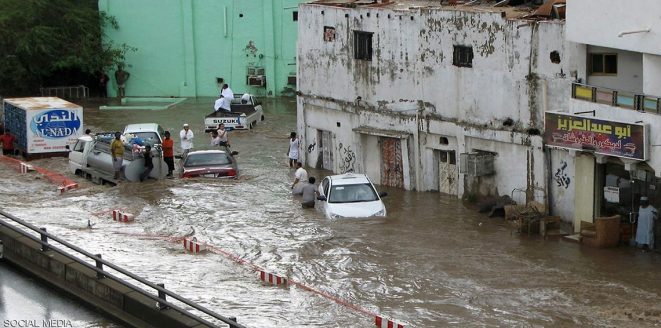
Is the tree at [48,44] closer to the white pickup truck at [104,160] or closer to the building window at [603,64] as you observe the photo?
the white pickup truck at [104,160]

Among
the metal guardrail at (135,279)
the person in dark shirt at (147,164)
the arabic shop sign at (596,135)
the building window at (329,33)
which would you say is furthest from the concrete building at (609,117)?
the person in dark shirt at (147,164)

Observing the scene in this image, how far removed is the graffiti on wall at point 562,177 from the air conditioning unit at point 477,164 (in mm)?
2235

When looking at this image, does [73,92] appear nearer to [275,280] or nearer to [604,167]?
[604,167]

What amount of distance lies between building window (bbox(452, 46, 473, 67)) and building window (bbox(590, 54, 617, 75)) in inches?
155

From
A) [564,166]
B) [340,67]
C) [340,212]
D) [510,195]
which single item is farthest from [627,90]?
[340,67]

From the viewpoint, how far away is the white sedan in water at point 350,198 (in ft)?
89.5

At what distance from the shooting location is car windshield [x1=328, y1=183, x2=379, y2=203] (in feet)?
90.9

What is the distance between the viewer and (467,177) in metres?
30.3

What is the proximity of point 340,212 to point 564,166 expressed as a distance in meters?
4.81

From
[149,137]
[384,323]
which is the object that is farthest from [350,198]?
[149,137]

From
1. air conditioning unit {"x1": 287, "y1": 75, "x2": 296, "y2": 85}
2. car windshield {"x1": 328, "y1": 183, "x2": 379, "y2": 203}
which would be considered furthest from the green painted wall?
car windshield {"x1": 328, "y1": 183, "x2": 379, "y2": 203}

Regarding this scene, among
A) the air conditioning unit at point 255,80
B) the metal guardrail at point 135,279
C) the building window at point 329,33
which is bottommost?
the metal guardrail at point 135,279

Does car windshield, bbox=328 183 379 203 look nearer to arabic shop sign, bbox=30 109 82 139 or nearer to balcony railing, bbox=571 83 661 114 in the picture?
balcony railing, bbox=571 83 661 114

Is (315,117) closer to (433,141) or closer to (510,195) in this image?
(433,141)
